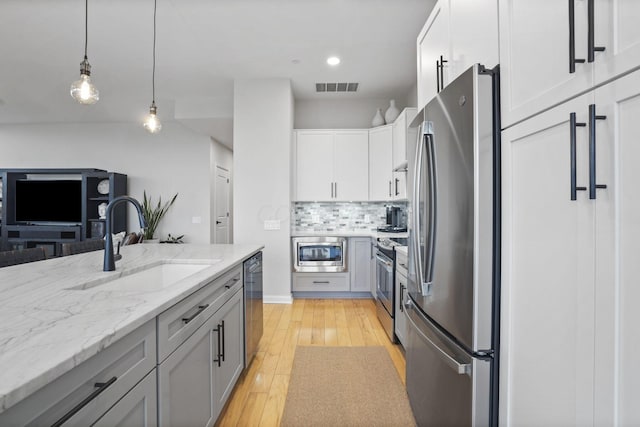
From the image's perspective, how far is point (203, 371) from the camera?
1.39 meters

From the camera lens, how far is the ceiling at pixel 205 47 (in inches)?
109

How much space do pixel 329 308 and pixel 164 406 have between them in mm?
2982

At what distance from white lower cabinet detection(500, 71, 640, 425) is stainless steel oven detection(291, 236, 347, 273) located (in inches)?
123

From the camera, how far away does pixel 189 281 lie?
51.7 inches

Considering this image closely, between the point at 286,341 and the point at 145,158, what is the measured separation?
17.2ft

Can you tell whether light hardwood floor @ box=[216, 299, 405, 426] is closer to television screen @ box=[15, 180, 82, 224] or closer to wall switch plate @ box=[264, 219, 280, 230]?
wall switch plate @ box=[264, 219, 280, 230]

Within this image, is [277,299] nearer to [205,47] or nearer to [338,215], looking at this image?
[338,215]

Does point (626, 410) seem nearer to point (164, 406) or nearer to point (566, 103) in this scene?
point (566, 103)

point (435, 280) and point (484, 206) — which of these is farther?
point (435, 280)

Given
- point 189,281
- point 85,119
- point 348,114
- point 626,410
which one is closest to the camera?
point 626,410

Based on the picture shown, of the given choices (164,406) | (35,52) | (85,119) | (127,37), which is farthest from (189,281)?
(85,119)

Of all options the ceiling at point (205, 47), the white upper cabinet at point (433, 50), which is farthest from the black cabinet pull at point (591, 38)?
the ceiling at point (205, 47)

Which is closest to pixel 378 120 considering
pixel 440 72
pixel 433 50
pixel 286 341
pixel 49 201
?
pixel 433 50

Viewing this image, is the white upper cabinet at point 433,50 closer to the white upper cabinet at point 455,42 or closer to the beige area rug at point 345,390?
the white upper cabinet at point 455,42
